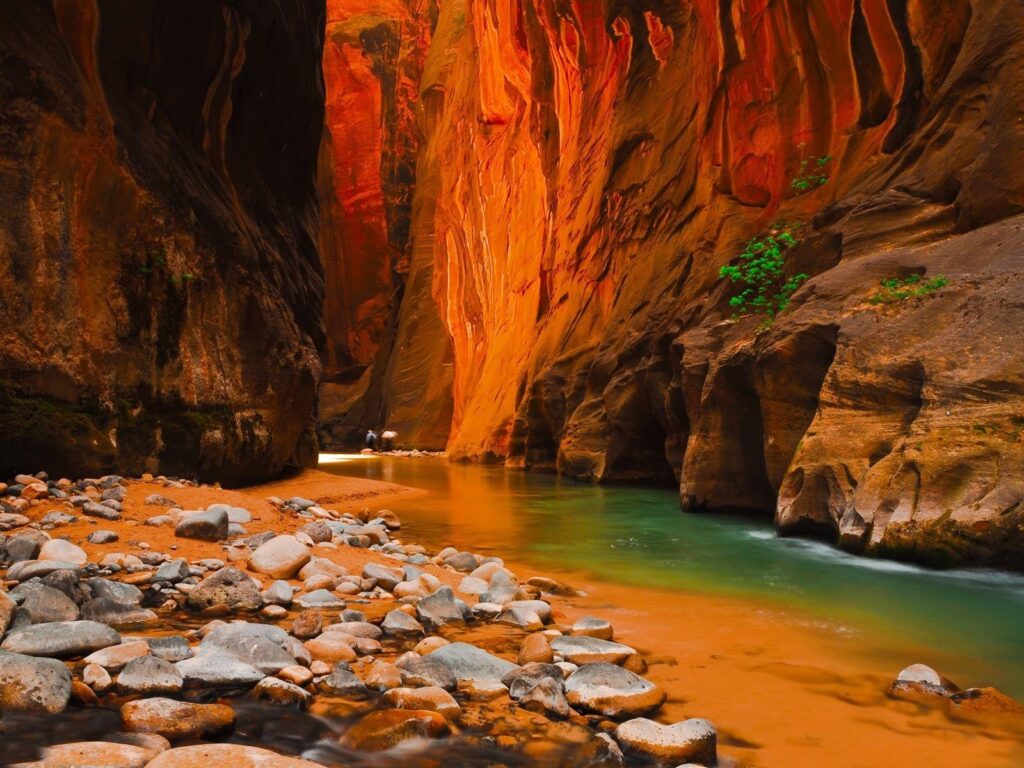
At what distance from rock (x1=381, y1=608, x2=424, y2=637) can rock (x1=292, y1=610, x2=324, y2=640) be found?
0.93ft

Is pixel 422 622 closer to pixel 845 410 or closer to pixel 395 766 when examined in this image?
pixel 395 766

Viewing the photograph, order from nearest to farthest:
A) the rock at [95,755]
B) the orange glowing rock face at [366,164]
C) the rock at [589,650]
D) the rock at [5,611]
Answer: the rock at [95,755]
the rock at [5,611]
the rock at [589,650]
the orange glowing rock face at [366,164]

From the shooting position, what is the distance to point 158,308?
7.76 metres

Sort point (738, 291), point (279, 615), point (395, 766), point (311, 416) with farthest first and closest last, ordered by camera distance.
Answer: point (311, 416) → point (738, 291) → point (279, 615) → point (395, 766)

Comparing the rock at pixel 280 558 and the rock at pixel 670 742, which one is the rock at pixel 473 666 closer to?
the rock at pixel 670 742

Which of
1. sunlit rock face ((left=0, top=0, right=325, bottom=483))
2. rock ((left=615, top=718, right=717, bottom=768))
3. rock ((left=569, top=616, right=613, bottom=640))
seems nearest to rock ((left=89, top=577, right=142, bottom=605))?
rock ((left=569, top=616, right=613, bottom=640))

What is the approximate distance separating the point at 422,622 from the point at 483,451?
750 inches

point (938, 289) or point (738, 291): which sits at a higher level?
point (738, 291)

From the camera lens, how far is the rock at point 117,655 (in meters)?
2.35

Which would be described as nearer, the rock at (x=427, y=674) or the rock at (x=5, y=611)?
the rock at (x=427, y=674)

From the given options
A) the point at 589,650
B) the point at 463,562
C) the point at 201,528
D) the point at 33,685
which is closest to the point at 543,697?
the point at 589,650

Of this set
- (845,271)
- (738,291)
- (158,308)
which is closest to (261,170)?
(158,308)

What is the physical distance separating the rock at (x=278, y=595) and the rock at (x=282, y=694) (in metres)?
1.23

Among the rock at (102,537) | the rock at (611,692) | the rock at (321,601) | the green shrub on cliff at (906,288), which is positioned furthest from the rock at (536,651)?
the green shrub on cliff at (906,288)
